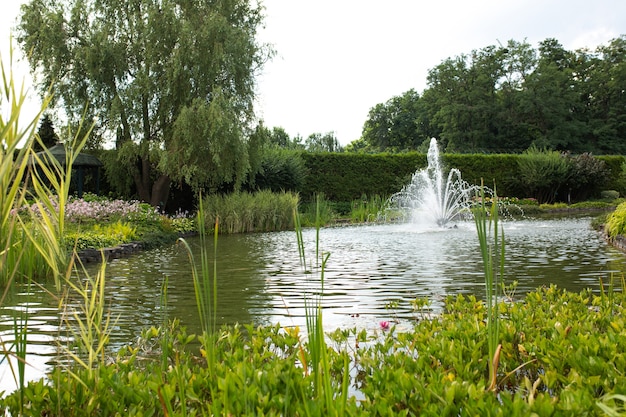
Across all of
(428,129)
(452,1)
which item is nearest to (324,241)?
(452,1)

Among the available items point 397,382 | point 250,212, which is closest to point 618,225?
point 250,212

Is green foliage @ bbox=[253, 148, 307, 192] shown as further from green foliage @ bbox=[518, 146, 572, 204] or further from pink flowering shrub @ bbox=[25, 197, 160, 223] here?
green foliage @ bbox=[518, 146, 572, 204]

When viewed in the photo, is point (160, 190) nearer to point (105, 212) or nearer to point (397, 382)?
point (105, 212)

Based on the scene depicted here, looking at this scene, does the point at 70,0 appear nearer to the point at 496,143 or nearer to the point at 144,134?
the point at 144,134

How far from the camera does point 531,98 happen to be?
142ft

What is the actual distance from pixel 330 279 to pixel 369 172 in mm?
17861

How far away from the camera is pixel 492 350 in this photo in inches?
86.6

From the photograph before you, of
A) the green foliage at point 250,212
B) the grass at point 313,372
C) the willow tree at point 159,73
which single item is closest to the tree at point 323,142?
the willow tree at point 159,73

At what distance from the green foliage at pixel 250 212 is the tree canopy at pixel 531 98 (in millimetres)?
30167

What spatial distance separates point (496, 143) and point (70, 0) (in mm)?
33964

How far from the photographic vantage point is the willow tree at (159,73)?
16906 mm

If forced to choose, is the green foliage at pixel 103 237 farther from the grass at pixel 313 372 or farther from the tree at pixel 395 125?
the tree at pixel 395 125

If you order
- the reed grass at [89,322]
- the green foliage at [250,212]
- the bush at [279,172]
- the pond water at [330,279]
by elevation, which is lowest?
the pond water at [330,279]

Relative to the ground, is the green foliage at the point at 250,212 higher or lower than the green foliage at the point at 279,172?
lower
